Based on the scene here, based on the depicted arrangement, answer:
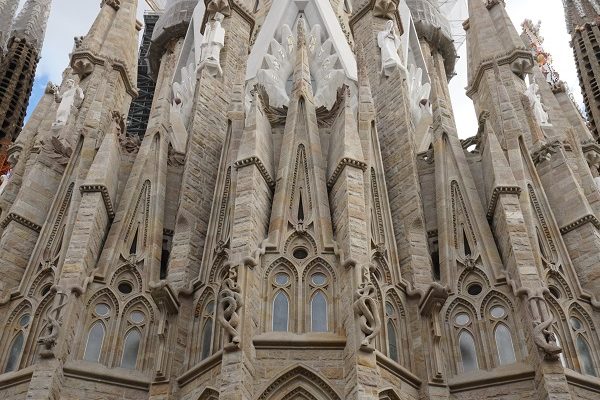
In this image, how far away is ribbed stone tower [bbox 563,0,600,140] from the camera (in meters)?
35.7

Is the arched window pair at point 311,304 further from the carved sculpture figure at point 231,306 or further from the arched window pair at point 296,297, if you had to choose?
the carved sculpture figure at point 231,306

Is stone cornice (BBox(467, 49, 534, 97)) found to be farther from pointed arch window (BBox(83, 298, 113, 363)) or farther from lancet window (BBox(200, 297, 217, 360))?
pointed arch window (BBox(83, 298, 113, 363))

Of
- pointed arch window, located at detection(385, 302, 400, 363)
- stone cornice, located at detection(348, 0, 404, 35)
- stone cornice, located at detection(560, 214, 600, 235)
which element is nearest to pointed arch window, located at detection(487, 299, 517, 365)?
pointed arch window, located at detection(385, 302, 400, 363)

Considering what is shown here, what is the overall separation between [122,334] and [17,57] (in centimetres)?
2930

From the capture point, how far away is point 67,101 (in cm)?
1988

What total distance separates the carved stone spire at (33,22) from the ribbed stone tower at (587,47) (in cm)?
2568

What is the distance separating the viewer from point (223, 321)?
38.2 ft

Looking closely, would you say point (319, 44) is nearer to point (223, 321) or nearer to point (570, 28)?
point (223, 321)

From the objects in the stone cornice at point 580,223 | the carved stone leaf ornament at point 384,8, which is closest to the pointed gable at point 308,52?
the carved stone leaf ornament at point 384,8

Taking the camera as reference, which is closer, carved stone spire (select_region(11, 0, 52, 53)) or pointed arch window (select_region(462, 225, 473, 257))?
pointed arch window (select_region(462, 225, 473, 257))

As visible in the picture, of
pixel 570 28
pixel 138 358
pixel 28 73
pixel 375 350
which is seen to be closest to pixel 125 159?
pixel 138 358

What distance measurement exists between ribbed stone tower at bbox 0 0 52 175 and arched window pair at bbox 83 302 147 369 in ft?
62.7

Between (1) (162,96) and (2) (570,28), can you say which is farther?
(2) (570,28)

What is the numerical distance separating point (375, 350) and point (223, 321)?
2.10 m
